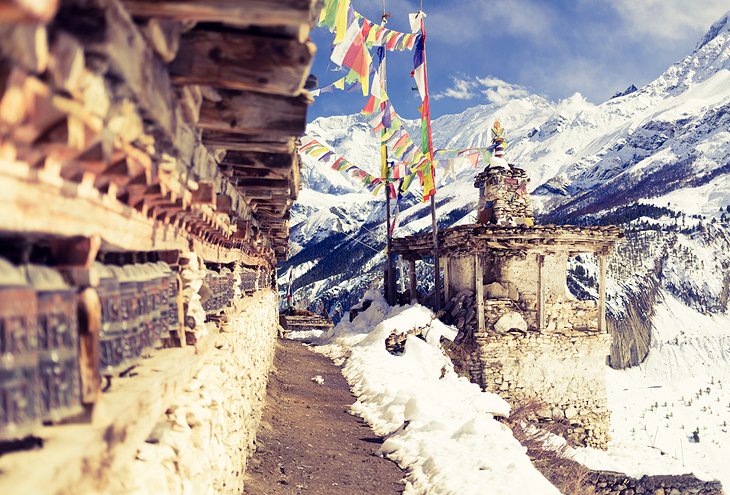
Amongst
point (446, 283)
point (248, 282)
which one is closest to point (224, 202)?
point (248, 282)

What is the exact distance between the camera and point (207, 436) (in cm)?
343

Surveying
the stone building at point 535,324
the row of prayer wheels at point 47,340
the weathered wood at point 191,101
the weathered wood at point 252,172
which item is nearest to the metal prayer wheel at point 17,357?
the row of prayer wheels at point 47,340

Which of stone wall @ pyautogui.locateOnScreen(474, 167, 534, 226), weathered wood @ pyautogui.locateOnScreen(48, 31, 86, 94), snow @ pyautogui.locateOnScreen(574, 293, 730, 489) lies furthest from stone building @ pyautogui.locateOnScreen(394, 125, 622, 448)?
weathered wood @ pyautogui.locateOnScreen(48, 31, 86, 94)

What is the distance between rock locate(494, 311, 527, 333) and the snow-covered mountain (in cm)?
678

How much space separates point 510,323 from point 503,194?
4.29 m

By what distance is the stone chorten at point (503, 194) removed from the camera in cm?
1678

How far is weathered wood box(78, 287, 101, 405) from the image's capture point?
1896mm

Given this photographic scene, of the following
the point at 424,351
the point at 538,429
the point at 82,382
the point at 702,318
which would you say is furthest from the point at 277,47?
the point at 702,318

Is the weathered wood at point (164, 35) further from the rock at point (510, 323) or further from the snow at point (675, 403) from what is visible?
the snow at point (675, 403)

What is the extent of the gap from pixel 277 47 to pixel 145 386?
1533 mm

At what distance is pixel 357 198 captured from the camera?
10694cm

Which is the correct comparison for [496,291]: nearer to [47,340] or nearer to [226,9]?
[226,9]

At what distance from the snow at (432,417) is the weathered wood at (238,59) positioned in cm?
521

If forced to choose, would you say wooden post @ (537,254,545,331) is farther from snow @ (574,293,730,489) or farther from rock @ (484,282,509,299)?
snow @ (574,293,730,489)
